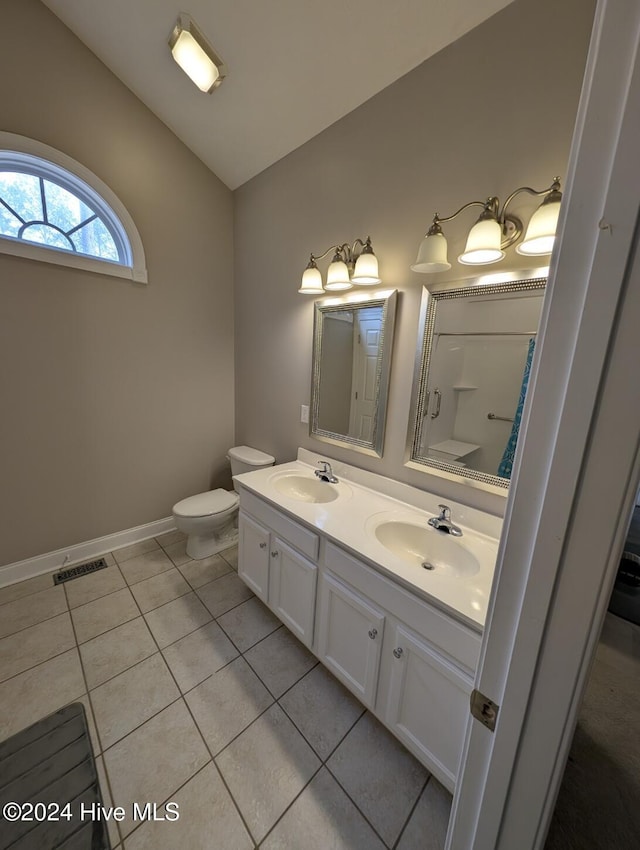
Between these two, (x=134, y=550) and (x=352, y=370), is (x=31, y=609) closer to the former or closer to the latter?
(x=134, y=550)

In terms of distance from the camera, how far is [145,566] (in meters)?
2.20

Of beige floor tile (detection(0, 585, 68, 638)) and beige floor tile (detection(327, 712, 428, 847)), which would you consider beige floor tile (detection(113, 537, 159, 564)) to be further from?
beige floor tile (detection(327, 712, 428, 847))

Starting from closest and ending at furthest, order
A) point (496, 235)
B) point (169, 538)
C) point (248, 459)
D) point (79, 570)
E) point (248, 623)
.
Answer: point (496, 235)
point (248, 623)
point (79, 570)
point (248, 459)
point (169, 538)

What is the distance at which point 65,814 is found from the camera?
1015mm

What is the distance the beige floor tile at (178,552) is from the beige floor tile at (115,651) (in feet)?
1.79

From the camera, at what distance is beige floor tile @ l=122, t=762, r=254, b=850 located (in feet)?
3.16

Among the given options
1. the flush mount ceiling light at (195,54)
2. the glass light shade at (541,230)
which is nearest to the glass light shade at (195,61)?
the flush mount ceiling light at (195,54)

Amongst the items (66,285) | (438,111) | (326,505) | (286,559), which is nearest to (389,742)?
(286,559)

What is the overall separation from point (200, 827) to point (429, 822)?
744mm

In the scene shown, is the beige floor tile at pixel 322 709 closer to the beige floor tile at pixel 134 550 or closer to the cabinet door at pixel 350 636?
the cabinet door at pixel 350 636

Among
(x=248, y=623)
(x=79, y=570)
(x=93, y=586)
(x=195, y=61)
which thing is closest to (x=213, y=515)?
(x=248, y=623)

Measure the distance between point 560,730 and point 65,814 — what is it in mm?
1540

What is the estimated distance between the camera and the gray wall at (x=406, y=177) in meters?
1.07

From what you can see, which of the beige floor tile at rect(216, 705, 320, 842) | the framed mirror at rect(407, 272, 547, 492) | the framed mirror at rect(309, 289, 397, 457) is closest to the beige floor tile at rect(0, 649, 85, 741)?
the beige floor tile at rect(216, 705, 320, 842)
